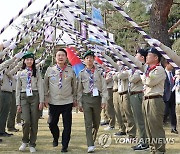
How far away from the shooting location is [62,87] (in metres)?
6.32

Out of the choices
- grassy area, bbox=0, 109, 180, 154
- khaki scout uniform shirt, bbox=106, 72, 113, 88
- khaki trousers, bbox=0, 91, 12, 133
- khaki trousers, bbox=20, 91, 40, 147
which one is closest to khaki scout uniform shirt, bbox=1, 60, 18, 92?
khaki trousers, bbox=0, 91, 12, 133

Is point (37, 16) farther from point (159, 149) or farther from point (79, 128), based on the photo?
point (159, 149)

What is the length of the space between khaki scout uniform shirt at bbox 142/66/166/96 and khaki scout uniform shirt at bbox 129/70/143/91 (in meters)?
0.97

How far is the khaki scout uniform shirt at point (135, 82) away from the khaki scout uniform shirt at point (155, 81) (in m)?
0.97

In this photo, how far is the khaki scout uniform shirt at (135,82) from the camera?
20.9 feet

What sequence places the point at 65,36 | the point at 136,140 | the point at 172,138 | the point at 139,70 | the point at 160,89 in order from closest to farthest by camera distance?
the point at 160,89, the point at 139,70, the point at 136,140, the point at 172,138, the point at 65,36

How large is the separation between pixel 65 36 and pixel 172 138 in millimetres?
5047

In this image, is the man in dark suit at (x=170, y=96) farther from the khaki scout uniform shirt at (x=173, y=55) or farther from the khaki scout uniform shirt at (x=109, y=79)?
the khaki scout uniform shirt at (x=173, y=55)

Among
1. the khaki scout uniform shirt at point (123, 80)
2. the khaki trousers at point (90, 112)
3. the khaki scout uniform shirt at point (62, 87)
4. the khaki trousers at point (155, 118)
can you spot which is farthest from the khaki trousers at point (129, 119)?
the khaki trousers at point (155, 118)

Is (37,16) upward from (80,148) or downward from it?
upward

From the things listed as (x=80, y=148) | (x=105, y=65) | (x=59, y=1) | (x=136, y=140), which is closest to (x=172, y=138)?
(x=136, y=140)

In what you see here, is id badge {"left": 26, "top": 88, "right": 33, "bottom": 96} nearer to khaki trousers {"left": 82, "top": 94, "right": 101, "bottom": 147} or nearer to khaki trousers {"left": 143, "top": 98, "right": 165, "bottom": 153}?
khaki trousers {"left": 82, "top": 94, "right": 101, "bottom": 147}

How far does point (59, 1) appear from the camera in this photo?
7.30 m

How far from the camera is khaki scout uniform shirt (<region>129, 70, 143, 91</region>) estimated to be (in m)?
6.36
